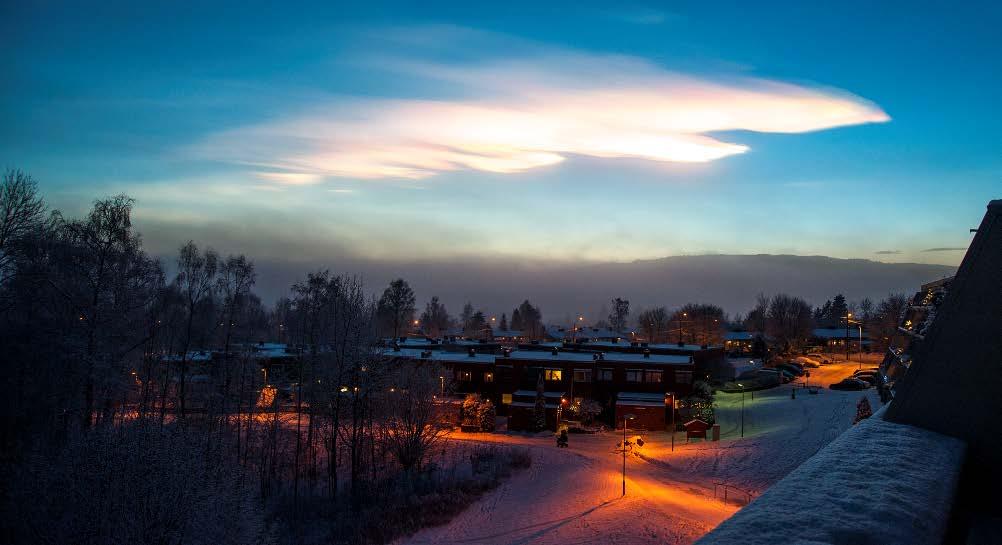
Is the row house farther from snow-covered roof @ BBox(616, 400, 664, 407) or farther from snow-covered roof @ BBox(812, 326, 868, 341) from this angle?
snow-covered roof @ BBox(812, 326, 868, 341)

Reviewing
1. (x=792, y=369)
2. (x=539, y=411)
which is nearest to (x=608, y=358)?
(x=539, y=411)

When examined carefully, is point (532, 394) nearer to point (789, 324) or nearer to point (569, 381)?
point (569, 381)

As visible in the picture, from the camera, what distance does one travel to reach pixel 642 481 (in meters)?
30.1

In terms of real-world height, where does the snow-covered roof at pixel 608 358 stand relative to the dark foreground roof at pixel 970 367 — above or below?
below

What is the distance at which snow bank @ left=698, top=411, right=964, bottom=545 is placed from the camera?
235 centimetres

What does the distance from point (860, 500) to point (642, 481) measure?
2983 centimetres

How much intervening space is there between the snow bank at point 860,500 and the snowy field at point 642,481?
18.9 m

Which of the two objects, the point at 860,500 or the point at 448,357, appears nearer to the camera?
the point at 860,500

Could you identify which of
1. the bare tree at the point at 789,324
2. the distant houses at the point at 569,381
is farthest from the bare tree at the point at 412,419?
the bare tree at the point at 789,324

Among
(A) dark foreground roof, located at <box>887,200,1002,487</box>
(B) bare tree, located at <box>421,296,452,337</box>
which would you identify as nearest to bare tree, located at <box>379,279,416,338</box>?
(B) bare tree, located at <box>421,296,452,337</box>

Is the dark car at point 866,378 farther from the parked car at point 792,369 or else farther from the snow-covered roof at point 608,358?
the snow-covered roof at point 608,358

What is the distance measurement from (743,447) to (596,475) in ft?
32.3

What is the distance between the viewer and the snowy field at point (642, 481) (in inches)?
956

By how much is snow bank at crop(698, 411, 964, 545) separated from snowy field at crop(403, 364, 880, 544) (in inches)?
744
